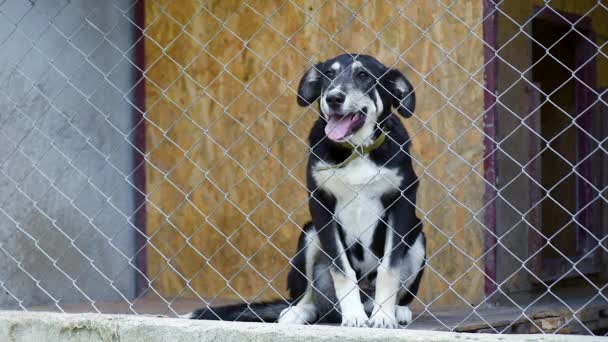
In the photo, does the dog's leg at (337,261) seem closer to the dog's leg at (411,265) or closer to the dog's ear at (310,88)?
the dog's leg at (411,265)

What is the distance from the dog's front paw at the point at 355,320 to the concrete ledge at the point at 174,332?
0.76 meters

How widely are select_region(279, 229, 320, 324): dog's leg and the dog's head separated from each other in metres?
0.54

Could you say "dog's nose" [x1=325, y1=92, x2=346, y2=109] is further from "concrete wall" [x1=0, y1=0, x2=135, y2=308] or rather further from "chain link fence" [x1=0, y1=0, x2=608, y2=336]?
"concrete wall" [x1=0, y1=0, x2=135, y2=308]

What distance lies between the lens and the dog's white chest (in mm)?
4316

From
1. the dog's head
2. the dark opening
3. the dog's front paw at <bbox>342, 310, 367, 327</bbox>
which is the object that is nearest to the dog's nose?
the dog's head

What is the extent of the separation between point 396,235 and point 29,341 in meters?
1.67

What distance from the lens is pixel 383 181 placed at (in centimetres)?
432

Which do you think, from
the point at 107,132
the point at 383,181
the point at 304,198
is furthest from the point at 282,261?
the point at 383,181

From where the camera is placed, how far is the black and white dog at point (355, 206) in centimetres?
417

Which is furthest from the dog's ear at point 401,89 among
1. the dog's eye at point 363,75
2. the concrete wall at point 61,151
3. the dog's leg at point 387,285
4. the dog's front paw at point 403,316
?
the concrete wall at point 61,151

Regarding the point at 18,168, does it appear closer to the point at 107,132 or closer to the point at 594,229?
the point at 107,132

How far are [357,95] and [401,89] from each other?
0.30m

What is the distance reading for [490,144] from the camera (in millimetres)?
5395

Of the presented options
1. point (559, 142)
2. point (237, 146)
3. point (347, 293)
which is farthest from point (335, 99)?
point (559, 142)
